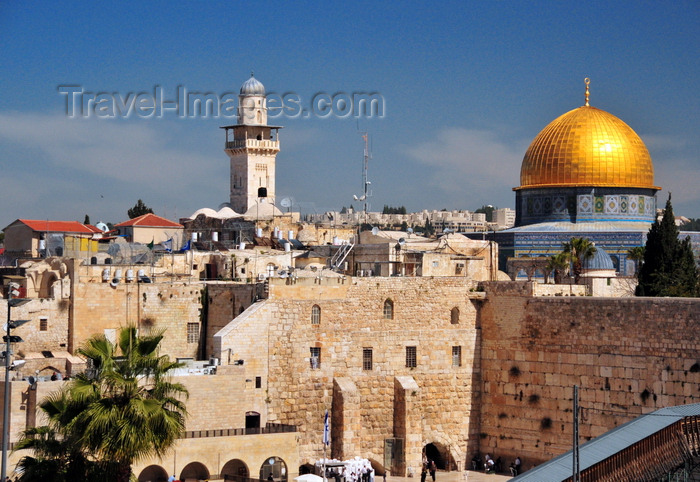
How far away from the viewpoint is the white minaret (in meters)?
50.8

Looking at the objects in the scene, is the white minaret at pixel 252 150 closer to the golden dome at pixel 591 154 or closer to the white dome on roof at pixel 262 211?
the white dome on roof at pixel 262 211

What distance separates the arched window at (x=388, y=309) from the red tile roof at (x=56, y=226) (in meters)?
14.9

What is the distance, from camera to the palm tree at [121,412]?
1931 centimetres

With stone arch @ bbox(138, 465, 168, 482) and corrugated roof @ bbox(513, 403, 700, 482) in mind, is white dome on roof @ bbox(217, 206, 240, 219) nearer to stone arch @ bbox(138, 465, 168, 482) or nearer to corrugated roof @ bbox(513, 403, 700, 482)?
stone arch @ bbox(138, 465, 168, 482)

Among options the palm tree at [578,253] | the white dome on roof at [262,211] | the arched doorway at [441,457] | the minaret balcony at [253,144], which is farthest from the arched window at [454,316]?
the minaret balcony at [253,144]

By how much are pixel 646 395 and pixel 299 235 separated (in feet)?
58.3

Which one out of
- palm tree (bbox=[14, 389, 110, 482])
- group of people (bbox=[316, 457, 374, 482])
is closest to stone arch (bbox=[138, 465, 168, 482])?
group of people (bbox=[316, 457, 374, 482])

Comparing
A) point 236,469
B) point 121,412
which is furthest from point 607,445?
point 236,469

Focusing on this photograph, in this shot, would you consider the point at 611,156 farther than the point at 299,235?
Yes

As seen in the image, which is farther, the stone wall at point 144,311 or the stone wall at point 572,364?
the stone wall at point 144,311

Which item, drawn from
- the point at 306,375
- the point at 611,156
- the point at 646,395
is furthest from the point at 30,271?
the point at 611,156

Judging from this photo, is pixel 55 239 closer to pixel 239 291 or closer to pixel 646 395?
pixel 239 291

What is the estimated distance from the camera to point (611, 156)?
1890 inches

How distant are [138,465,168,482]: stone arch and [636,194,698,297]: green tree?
51.7 feet
